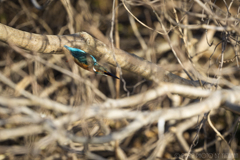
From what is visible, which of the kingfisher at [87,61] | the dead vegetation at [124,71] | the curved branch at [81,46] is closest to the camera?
the curved branch at [81,46]

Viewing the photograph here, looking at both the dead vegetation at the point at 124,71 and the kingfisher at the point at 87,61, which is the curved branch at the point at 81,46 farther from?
the kingfisher at the point at 87,61

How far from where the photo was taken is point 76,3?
353 centimetres

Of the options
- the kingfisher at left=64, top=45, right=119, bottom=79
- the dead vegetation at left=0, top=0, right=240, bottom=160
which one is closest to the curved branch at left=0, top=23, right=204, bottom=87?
the dead vegetation at left=0, top=0, right=240, bottom=160

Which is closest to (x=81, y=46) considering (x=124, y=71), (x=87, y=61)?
(x=87, y=61)

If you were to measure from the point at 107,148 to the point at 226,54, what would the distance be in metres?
2.41

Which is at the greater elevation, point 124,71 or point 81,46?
point 81,46

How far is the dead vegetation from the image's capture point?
59.0 inches

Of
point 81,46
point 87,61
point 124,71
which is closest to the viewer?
point 81,46

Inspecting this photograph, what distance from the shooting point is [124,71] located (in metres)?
3.73

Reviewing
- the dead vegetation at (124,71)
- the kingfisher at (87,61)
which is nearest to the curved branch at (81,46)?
the dead vegetation at (124,71)

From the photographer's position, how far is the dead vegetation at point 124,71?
1.50 m

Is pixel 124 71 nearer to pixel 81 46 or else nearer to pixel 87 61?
pixel 87 61

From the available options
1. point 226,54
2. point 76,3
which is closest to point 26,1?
point 76,3

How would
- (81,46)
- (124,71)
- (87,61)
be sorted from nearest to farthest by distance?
(81,46) < (87,61) < (124,71)
